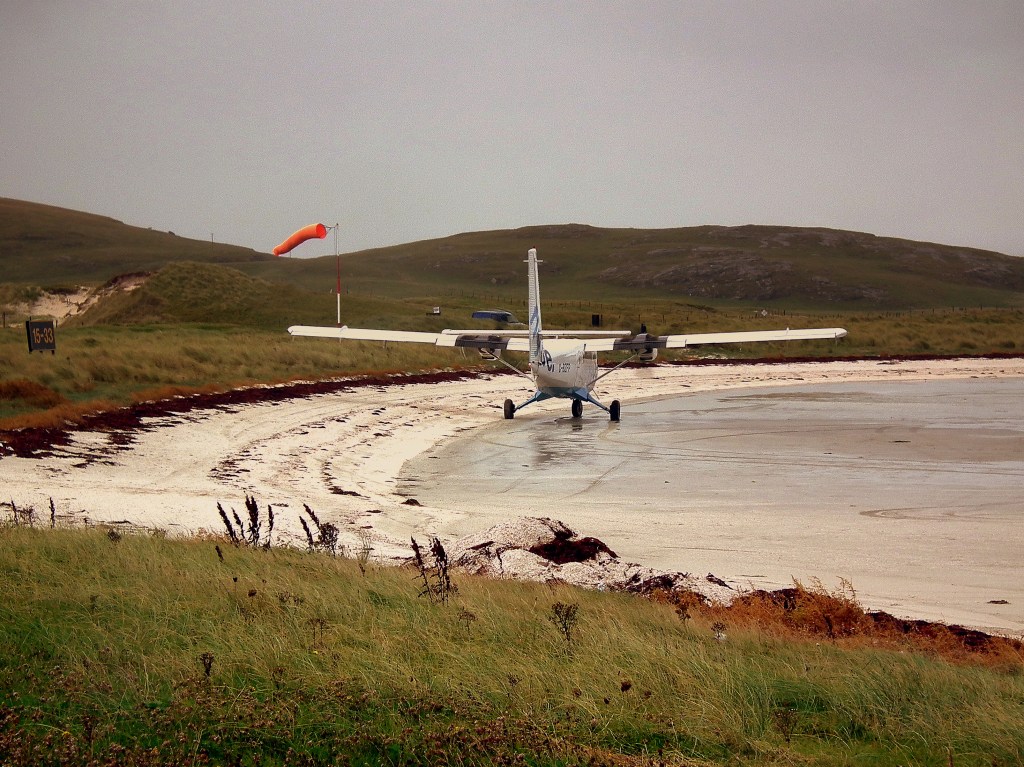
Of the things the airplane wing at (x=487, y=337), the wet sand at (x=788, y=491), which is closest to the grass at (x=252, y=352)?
the airplane wing at (x=487, y=337)

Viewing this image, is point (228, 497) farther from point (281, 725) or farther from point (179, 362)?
point (179, 362)

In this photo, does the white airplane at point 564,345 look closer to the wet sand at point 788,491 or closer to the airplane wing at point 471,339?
the airplane wing at point 471,339

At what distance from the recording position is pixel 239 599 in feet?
26.4

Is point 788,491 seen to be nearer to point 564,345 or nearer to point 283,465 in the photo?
point 283,465

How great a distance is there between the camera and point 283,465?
71.8 ft

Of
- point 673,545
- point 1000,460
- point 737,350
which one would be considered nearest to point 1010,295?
point 737,350

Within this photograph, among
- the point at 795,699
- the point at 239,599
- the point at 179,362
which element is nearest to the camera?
the point at 795,699

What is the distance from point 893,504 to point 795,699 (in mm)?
12512

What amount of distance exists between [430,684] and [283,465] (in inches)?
653

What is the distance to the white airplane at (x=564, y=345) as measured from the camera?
31.0m

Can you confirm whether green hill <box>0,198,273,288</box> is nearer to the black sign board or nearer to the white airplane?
the black sign board

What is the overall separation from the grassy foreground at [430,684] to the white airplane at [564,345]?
73.2 ft

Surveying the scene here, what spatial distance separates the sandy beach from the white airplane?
1.92m

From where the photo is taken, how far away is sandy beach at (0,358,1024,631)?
Answer: 47.9 feet
